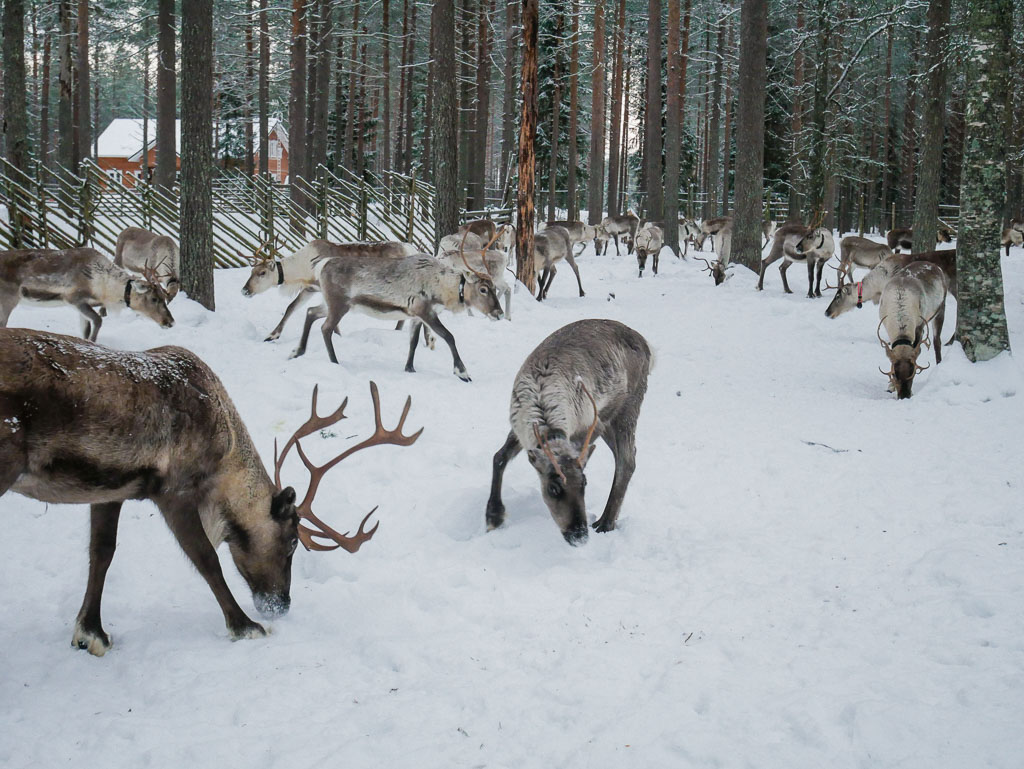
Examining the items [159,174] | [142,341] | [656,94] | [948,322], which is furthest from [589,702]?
[656,94]

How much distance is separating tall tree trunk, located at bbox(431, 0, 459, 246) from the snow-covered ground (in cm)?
791

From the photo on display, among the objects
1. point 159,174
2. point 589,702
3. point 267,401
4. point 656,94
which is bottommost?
point 589,702

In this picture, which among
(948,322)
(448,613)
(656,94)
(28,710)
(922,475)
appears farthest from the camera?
(656,94)

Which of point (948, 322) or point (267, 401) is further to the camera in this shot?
point (948, 322)

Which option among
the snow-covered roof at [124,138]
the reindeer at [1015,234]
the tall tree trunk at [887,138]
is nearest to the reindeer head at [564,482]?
the reindeer at [1015,234]

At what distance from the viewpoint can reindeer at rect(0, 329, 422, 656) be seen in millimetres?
3021

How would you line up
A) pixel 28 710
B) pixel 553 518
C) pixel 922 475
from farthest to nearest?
pixel 922 475
pixel 553 518
pixel 28 710

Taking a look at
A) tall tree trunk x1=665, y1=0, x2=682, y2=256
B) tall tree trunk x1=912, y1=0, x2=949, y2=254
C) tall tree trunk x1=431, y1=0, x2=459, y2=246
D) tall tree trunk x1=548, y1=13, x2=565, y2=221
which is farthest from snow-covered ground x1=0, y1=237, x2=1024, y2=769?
tall tree trunk x1=548, y1=13, x2=565, y2=221

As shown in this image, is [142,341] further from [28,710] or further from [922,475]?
[922,475]

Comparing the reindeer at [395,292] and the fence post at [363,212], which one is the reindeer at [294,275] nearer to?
the reindeer at [395,292]

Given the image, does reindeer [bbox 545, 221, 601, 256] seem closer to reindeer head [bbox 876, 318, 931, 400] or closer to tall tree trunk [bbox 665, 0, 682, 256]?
tall tree trunk [bbox 665, 0, 682, 256]

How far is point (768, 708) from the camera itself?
3.16 m

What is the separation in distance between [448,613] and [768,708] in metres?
1.59

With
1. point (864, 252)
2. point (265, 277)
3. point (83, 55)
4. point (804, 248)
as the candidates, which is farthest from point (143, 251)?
point (83, 55)
